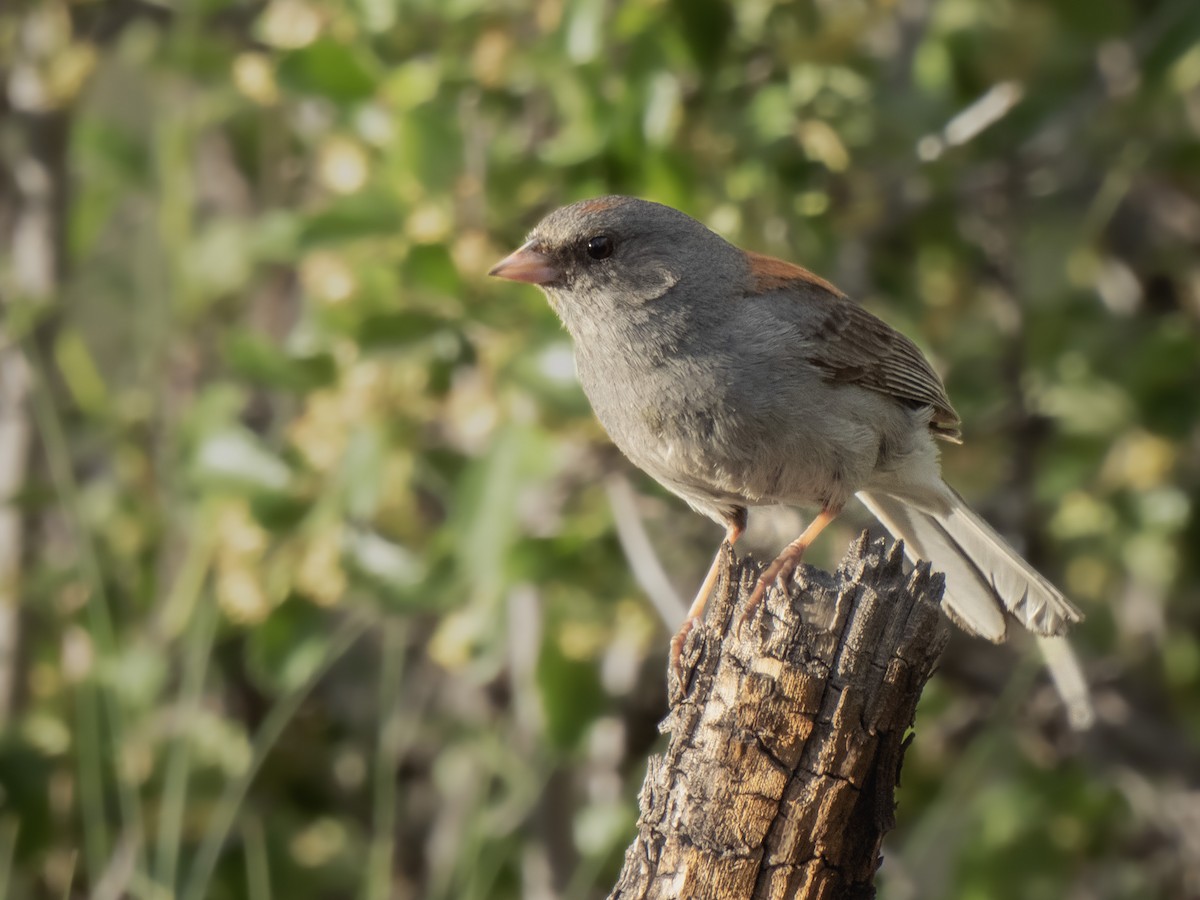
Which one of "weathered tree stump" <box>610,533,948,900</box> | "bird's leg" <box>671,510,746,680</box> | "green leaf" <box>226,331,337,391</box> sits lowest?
"weathered tree stump" <box>610,533,948,900</box>

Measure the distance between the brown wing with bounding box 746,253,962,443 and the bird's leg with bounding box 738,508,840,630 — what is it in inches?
12.4

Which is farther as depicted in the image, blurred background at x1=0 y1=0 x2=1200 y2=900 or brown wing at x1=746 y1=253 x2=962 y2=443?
blurred background at x1=0 y1=0 x2=1200 y2=900

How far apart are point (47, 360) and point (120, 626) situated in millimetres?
932

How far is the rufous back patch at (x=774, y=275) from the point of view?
3500mm

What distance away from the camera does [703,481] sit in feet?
10.8

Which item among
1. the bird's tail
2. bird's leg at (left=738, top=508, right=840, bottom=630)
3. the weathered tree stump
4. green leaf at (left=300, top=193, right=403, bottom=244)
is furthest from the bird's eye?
the weathered tree stump

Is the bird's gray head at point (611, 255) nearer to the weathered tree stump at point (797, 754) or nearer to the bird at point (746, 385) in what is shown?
the bird at point (746, 385)

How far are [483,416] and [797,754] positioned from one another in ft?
6.21

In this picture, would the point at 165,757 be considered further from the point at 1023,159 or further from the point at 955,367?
the point at 1023,159

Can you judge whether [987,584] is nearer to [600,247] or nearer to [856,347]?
[856,347]

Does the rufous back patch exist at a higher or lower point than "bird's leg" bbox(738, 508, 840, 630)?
higher

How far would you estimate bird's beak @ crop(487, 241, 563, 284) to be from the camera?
3.43 metres

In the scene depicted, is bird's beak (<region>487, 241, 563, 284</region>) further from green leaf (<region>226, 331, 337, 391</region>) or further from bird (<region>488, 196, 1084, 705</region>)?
green leaf (<region>226, 331, 337, 391</region>)

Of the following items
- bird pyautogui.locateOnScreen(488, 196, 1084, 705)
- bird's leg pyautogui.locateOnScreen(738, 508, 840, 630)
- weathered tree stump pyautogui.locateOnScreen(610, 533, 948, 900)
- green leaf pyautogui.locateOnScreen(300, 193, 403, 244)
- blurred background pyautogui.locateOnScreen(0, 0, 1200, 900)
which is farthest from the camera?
blurred background pyautogui.locateOnScreen(0, 0, 1200, 900)
